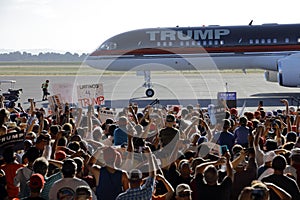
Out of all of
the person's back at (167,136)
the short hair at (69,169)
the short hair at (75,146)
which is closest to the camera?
the short hair at (69,169)

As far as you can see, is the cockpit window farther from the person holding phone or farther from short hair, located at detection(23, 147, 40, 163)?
short hair, located at detection(23, 147, 40, 163)

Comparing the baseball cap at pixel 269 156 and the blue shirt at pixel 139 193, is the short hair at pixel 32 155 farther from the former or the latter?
the baseball cap at pixel 269 156

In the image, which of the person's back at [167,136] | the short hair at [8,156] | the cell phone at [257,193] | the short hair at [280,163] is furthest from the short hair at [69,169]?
the person's back at [167,136]

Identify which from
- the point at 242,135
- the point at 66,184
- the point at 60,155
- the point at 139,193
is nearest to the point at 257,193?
the point at 139,193

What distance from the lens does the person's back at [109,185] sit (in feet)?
23.2

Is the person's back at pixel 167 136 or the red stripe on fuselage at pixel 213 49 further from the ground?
the red stripe on fuselage at pixel 213 49

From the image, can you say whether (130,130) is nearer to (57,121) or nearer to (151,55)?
(57,121)

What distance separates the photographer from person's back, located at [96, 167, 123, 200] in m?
7.07

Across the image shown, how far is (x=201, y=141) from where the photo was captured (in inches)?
380

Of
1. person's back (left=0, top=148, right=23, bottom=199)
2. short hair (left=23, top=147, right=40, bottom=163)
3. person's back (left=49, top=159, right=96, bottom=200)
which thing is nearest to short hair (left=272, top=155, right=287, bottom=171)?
person's back (left=49, top=159, right=96, bottom=200)

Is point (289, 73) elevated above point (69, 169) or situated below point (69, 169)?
above

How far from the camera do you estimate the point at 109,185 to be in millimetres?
7078

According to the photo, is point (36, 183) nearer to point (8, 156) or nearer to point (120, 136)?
point (8, 156)

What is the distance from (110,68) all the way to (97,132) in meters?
24.1
